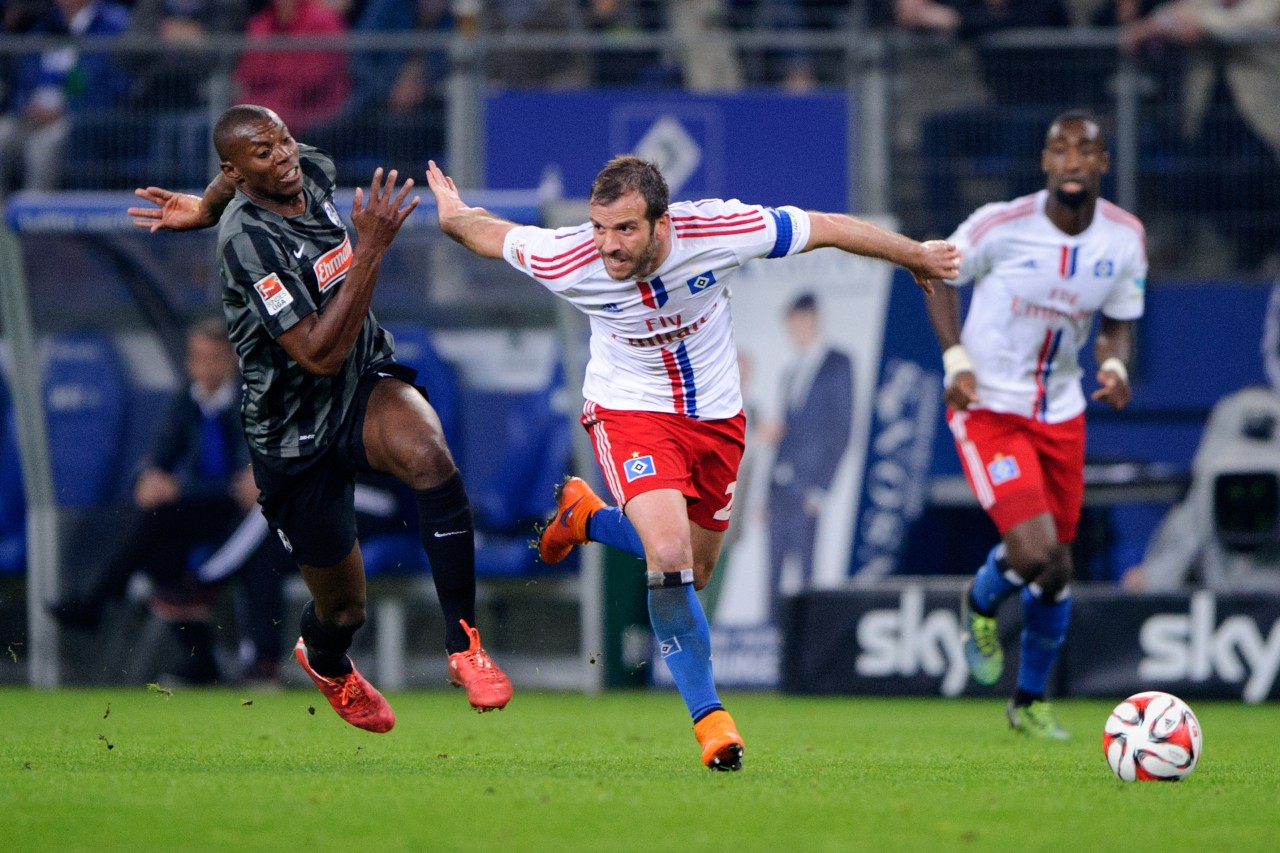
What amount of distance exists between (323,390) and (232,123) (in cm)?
105

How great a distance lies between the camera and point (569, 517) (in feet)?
24.8

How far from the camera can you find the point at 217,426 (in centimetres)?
1265

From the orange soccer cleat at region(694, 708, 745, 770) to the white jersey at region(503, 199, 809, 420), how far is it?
1.20 m

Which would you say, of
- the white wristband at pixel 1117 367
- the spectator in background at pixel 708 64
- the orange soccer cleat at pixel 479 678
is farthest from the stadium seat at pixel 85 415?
the white wristband at pixel 1117 367

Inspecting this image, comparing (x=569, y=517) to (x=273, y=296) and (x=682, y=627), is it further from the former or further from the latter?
(x=273, y=296)

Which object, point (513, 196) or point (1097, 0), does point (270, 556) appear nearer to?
point (513, 196)

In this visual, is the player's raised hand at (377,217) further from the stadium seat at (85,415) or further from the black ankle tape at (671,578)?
the stadium seat at (85,415)

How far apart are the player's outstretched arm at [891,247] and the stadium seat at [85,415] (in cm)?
754

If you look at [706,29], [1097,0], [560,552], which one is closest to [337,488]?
[560,552]

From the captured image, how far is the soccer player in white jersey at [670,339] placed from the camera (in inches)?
255

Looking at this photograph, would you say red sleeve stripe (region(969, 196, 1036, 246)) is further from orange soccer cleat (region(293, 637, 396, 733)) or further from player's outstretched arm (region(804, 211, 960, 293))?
orange soccer cleat (region(293, 637, 396, 733))

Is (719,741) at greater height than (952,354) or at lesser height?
lesser

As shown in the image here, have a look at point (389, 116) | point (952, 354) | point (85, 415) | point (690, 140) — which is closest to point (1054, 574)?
point (952, 354)

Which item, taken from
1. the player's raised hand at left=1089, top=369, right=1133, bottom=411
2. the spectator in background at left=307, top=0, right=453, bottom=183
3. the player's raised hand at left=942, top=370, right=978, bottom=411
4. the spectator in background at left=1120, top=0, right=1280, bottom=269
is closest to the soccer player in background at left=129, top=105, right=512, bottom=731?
the player's raised hand at left=942, top=370, right=978, bottom=411
